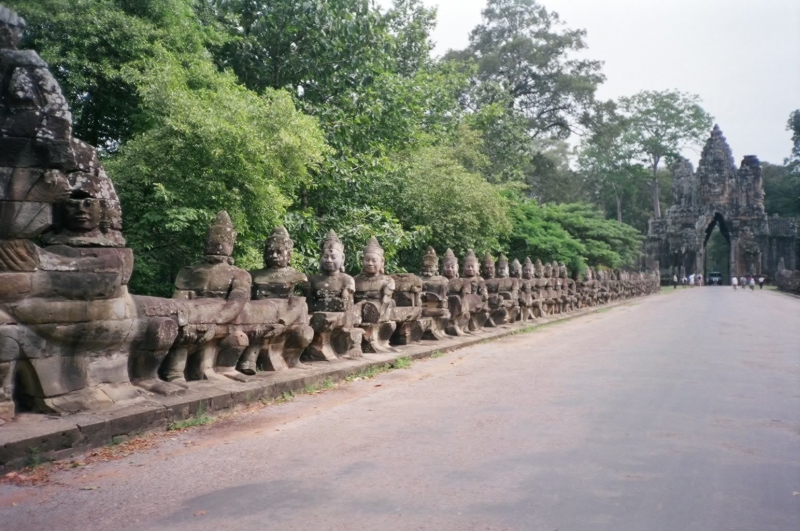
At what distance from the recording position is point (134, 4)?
1221 cm

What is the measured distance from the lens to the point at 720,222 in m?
62.8

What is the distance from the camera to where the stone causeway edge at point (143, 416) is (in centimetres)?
446

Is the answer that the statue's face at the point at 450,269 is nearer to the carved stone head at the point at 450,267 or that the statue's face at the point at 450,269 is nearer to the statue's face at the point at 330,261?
the carved stone head at the point at 450,267

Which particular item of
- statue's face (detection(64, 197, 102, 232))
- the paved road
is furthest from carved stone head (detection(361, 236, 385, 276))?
statue's face (detection(64, 197, 102, 232))

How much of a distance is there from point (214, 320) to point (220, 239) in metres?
1.11

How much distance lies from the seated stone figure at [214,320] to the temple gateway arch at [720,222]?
58.3m

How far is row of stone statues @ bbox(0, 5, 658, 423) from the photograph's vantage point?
197 inches

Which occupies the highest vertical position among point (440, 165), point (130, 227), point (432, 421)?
point (440, 165)

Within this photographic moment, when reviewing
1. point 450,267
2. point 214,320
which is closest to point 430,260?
point 450,267

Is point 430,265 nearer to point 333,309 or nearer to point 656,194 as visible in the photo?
point 333,309

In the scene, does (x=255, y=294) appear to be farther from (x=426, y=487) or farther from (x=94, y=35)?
(x=94, y=35)

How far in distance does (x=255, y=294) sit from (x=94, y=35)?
19.8 ft

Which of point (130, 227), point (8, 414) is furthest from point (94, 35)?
point (8, 414)

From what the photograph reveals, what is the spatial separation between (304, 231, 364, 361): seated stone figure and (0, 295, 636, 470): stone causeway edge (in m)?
0.32
